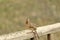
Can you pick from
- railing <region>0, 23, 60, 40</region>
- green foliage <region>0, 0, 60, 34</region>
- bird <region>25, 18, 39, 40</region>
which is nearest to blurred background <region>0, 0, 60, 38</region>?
green foliage <region>0, 0, 60, 34</region>

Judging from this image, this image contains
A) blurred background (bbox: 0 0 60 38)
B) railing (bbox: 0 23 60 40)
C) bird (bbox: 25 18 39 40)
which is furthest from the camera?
blurred background (bbox: 0 0 60 38)

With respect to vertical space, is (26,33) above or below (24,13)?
below

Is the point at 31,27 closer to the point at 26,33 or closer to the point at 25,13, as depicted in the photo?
the point at 26,33

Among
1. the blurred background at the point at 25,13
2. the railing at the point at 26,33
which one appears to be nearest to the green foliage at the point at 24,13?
the blurred background at the point at 25,13

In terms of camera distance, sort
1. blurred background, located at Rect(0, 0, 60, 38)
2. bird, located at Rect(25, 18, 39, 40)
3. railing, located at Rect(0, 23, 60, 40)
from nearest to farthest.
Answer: railing, located at Rect(0, 23, 60, 40), bird, located at Rect(25, 18, 39, 40), blurred background, located at Rect(0, 0, 60, 38)

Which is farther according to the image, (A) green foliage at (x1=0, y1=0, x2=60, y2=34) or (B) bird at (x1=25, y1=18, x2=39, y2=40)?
(A) green foliage at (x1=0, y1=0, x2=60, y2=34)

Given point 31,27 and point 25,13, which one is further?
point 25,13

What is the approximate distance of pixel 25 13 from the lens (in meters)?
9.68

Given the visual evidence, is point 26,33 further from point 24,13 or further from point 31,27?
point 24,13

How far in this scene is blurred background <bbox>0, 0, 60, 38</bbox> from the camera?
8602 millimetres

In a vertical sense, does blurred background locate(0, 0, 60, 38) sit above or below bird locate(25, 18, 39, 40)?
above

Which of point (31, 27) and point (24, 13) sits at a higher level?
point (24, 13)

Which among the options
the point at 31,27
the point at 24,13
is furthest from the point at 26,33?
the point at 24,13

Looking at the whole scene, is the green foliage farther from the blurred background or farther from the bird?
the bird
